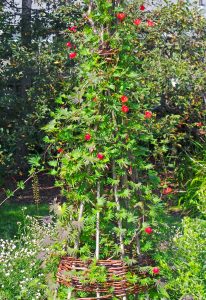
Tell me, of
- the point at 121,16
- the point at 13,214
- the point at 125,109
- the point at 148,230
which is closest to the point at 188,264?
the point at 148,230

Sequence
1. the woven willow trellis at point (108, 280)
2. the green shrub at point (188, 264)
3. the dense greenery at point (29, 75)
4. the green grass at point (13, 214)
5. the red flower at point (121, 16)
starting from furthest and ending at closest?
1. the dense greenery at point (29, 75)
2. the green grass at point (13, 214)
3. the green shrub at point (188, 264)
4. the red flower at point (121, 16)
5. the woven willow trellis at point (108, 280)

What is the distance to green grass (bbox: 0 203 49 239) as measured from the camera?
6.94 meters

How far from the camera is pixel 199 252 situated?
388 cm

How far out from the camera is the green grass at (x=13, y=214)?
694 centimetres

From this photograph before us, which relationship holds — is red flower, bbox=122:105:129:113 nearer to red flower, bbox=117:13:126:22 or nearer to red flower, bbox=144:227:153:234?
red flower, bbox=117:13:126:22

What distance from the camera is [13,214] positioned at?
310 inches

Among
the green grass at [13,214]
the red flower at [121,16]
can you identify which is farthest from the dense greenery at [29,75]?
the red flower at [121,16]

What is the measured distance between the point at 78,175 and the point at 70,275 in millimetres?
534

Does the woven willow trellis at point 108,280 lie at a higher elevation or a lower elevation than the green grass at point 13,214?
higher

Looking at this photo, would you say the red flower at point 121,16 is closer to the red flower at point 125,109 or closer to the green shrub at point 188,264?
the red flower at point 125,109

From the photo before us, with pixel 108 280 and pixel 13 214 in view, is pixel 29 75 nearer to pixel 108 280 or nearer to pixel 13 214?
pixel 13 214

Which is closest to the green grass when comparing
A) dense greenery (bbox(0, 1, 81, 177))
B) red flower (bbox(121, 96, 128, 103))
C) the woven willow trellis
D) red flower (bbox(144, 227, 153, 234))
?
dense greenery (bbox(0, 1, 81, 177))

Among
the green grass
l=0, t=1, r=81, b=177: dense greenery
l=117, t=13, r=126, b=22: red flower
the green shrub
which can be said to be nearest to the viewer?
l=117, t=13, r=126, b=22: red flower

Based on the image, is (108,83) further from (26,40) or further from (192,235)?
(26,40)
